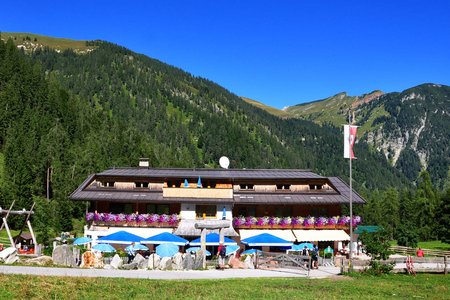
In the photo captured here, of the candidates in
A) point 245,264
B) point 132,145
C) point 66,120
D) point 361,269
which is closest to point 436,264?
point 361,269

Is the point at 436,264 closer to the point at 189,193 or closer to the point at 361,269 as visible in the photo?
the point at 361,269

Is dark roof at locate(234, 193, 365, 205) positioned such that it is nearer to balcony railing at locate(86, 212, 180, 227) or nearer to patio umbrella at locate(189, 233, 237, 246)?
patio umbrella at locate(189, 233, 237, 246)

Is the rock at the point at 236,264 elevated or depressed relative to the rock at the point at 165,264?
depressed

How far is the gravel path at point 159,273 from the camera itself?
1001 inches

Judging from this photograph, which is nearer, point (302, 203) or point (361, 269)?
point (361, 269)

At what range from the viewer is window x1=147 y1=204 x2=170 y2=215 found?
50188 millimetres

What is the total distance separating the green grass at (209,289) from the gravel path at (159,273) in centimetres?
189

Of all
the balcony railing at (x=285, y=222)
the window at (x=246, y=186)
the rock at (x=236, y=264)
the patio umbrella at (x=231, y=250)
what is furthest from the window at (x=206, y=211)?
the rock at (x=236, y=264)

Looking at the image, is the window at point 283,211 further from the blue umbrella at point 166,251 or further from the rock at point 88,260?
the rock at point 88,260

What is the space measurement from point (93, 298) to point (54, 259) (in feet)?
40.5

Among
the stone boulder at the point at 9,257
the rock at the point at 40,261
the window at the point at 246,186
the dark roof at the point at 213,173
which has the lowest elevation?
the rock at the point at 40,261

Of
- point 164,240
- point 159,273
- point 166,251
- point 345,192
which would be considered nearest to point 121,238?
point 164,240

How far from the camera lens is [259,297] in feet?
68.0

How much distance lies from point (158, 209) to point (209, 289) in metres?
28.8
